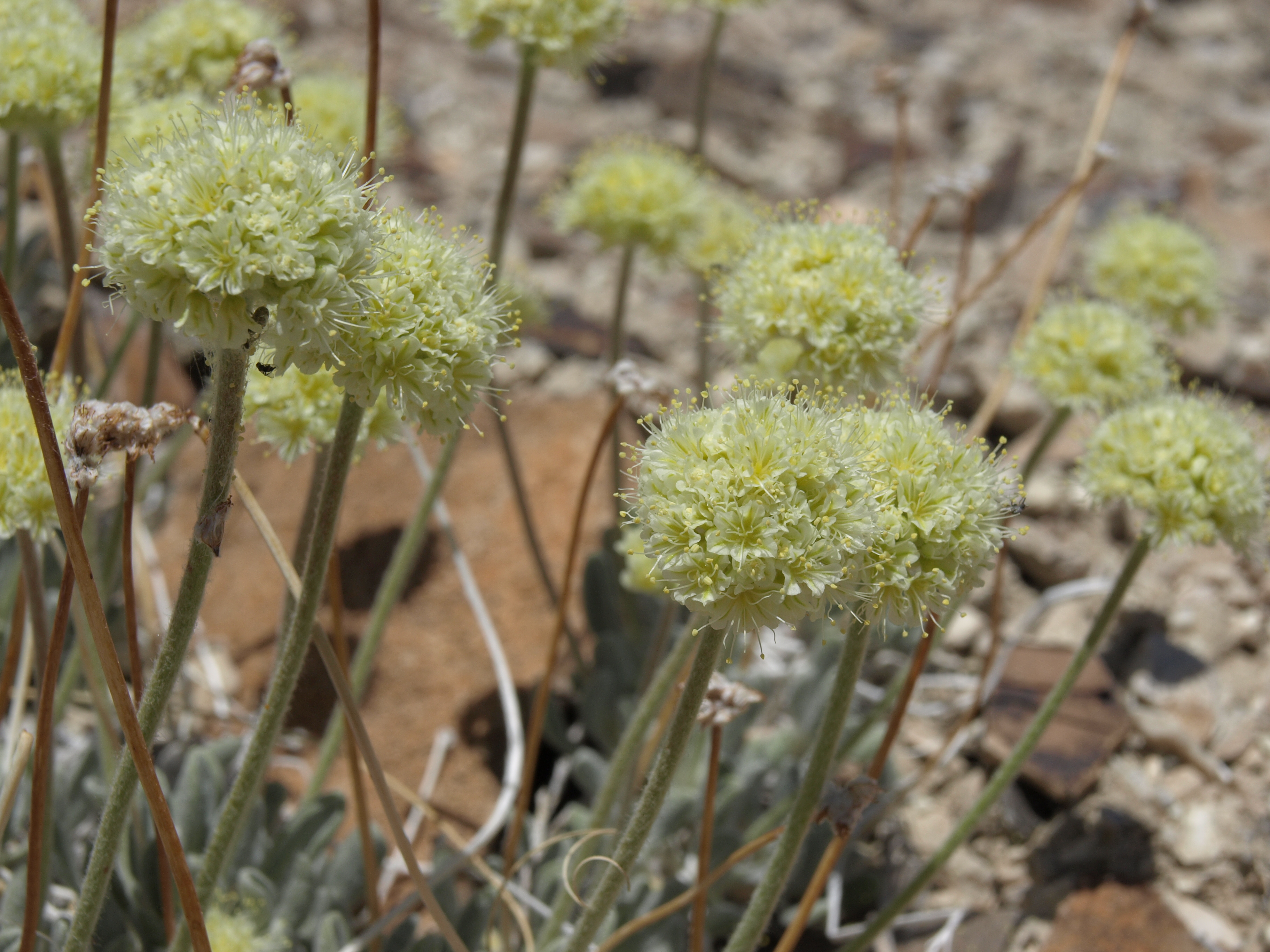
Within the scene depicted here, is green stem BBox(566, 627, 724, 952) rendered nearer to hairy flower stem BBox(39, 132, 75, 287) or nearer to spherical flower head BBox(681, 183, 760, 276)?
hairy flower stem BBox(39, 132, 75, 287)

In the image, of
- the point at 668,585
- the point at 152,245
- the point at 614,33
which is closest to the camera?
the point at 152,245

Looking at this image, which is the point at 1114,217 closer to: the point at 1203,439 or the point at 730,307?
the point at 1203,439

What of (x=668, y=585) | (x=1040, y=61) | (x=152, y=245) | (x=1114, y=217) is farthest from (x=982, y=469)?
(x=1040, y=61)

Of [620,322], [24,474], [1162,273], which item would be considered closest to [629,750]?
[24,474]

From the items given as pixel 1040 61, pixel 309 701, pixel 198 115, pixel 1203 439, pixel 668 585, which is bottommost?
pixel 309 701

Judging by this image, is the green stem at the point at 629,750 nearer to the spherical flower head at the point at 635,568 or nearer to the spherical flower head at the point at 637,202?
the spherical flower head at the point at 635,568

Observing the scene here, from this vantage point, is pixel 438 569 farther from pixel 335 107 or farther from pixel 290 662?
pixel 290 662
